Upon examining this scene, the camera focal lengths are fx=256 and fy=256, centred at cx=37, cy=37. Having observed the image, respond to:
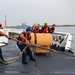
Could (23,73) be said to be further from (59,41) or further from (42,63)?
(59,41)

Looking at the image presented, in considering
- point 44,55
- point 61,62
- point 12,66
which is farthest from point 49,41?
point 12,66

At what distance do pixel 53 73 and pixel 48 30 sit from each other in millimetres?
6911

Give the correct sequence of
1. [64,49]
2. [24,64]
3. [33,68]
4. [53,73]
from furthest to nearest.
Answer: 1. [64,49]
2. [24,64]
3. [33,68]
4. [53,73]

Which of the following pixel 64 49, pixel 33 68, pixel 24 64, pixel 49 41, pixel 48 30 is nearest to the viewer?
pixel 33 68

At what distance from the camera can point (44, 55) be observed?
12156 millimetres

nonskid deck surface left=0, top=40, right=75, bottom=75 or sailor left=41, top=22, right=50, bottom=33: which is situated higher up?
sailor left=41, top=22, right=50, bottom=33

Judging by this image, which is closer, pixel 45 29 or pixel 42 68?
pixel 42 68

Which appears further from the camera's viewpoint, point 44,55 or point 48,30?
point 48,30

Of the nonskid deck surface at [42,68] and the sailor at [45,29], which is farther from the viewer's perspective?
the sailor at [45,29]

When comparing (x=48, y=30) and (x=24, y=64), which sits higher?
(x=48, y=30)

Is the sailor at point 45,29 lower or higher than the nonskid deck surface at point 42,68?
higher

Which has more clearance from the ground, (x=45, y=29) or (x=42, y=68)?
(x=45, y=29)

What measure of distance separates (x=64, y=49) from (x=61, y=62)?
3.60 meters

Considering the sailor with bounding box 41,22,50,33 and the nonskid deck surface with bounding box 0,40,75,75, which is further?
the sailor with bounding box 41,22,50,33
